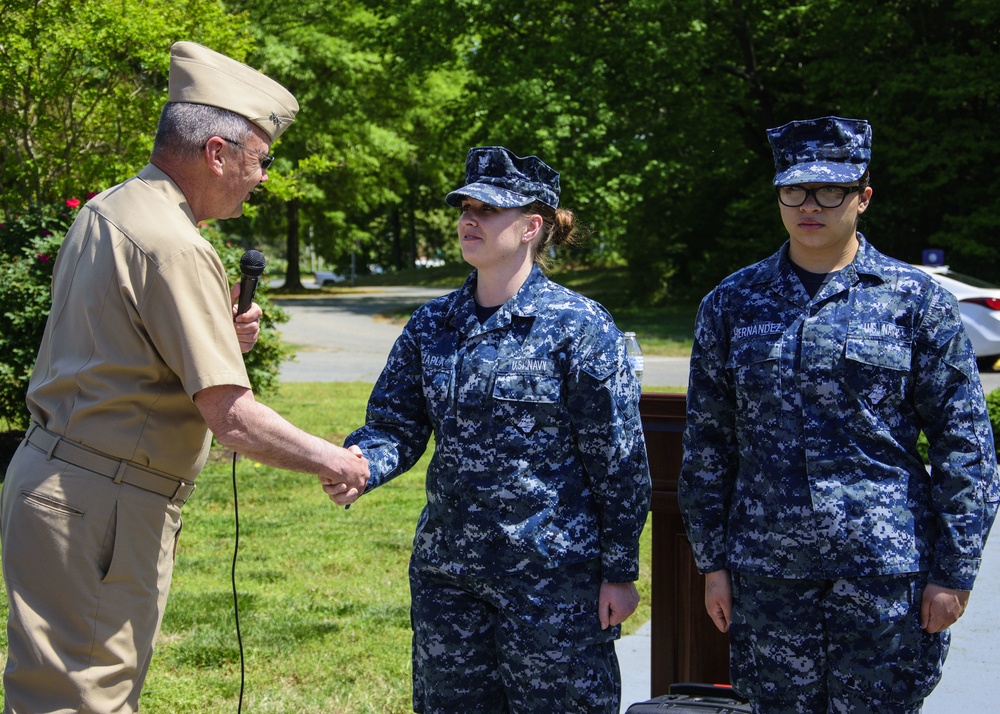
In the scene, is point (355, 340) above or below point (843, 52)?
below

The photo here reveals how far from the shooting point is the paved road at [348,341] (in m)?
15.9

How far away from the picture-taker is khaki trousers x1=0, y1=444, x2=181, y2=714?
105 inches

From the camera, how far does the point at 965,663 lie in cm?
477

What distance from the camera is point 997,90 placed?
20.5 metres

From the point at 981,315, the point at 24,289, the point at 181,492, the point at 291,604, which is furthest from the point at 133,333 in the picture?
the point at 981,315

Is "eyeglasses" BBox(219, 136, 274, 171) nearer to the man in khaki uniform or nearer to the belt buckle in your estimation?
the man in khaki uniform

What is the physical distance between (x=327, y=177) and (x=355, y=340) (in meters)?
15.4

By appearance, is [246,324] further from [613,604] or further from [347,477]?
[613,604]

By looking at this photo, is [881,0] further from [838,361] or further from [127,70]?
[838,361]

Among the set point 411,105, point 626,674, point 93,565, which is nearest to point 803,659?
point 93,565

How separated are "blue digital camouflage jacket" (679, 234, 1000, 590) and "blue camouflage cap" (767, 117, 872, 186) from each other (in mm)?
238

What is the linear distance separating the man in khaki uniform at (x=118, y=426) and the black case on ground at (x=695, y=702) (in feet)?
4.47

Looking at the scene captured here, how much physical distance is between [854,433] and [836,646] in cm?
55

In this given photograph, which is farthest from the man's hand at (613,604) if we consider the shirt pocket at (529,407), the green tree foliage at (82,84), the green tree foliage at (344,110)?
the green tree foliage at (344,110)
